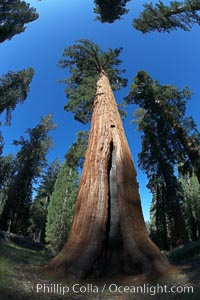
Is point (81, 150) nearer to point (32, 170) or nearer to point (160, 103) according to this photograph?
point (160, 103)

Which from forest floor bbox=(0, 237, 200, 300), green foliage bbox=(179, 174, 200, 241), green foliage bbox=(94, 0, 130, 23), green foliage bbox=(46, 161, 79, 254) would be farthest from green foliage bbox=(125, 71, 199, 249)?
green foliage bbox=(179, 174, 200, 241)

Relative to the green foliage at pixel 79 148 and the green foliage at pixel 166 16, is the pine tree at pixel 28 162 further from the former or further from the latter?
the green foliage at pixel 166 16

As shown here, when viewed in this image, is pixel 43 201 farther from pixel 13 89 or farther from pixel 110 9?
pixel 110 9

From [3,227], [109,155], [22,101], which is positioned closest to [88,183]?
[109,155]

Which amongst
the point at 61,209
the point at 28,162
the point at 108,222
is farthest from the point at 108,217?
the point at 28,162

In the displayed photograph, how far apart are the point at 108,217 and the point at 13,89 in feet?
68.2

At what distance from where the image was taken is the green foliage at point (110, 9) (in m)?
14.4

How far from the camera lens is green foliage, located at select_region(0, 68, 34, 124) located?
2308cm

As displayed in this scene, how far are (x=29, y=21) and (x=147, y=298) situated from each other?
21.1 meters

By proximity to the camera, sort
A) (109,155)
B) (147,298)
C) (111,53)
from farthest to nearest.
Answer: (111,53) < (109,155) < (147,298)

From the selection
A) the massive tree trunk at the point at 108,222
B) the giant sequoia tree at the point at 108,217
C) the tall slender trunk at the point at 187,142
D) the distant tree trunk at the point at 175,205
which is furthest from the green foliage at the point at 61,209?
the massive tree trunk at the point at 108,222

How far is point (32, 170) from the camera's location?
27.7 m

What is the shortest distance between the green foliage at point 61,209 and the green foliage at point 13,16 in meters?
11.1

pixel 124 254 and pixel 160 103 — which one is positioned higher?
pixel 160 103
